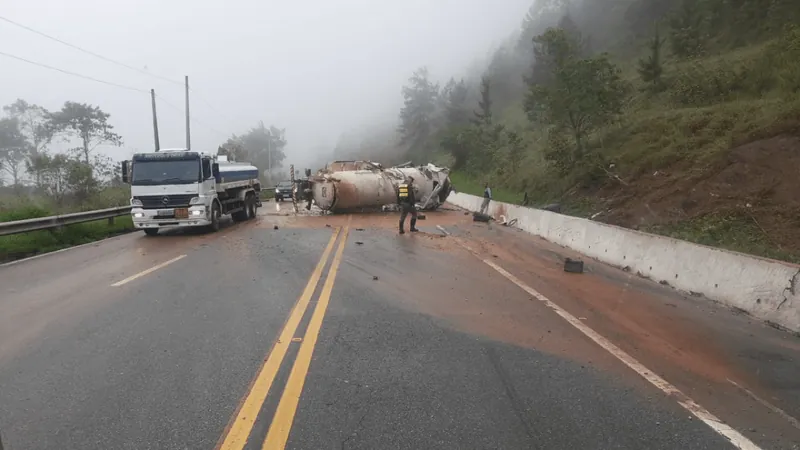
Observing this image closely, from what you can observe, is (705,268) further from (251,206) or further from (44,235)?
(251,206)

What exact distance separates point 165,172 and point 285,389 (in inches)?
549

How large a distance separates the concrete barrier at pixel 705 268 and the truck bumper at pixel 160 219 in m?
10.9

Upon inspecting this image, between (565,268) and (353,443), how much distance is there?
797 centimetres

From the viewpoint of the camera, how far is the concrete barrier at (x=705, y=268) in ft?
22.2

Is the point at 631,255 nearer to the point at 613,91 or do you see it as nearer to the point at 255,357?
the point at 255,357

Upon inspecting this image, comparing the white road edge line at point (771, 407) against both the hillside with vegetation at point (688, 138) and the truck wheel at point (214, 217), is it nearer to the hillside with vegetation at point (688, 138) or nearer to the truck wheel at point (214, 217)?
the hillside with vegetation at point (688, 138)

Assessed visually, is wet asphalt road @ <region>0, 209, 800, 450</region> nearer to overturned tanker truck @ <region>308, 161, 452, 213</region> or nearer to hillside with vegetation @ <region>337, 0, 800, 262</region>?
hillside with vegetation @ <region>337, 0, 800, 262</region>

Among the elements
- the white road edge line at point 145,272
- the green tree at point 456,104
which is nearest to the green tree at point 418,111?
the green tree at point 456,104

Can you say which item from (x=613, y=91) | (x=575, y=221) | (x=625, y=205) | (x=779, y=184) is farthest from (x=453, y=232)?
(x=613, y=91)

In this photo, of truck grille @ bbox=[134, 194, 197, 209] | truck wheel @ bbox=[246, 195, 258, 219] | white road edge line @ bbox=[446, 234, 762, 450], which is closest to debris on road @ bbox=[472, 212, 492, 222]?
truck wheel @ bbox=[246, 195, 258, 219]

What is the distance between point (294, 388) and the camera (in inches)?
175

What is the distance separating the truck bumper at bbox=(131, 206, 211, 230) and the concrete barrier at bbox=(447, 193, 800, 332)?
10919 millimetres

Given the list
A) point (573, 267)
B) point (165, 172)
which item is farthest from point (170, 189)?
point (573, 267)

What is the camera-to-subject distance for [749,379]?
486 cm
